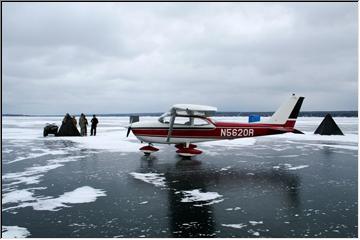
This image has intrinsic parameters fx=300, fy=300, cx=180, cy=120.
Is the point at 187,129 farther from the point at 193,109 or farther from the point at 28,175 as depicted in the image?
the point at 28,175

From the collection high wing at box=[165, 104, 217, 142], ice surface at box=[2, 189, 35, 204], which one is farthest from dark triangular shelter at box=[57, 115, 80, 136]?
ice surface at box=[2, 189, 35, 204]

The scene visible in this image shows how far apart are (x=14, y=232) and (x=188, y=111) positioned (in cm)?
920

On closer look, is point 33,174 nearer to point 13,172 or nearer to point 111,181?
point 13,172

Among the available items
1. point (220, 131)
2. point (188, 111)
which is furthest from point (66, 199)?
point (220, 131)

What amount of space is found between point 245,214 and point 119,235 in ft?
8.15

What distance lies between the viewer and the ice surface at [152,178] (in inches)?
336

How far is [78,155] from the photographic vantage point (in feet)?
46.0

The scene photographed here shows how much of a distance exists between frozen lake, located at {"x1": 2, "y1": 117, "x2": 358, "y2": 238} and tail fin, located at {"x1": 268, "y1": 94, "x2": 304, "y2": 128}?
287cm

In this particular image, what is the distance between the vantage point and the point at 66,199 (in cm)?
696

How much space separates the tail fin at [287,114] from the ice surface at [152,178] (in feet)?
24.7

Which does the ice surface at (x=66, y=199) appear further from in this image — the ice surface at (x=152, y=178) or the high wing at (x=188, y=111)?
the high wing at (x=188, y=111)

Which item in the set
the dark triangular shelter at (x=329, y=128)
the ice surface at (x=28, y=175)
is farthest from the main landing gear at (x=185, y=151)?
the dark triangular shelter at (x=329, y=128)

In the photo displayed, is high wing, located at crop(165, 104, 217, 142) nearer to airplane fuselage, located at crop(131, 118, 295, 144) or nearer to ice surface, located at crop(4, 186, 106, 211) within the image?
airplane fuselage, located at crop(131, 118, 295, 144)

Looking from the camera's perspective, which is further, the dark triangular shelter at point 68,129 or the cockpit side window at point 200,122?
the dark triangular shelter at point 68,129
